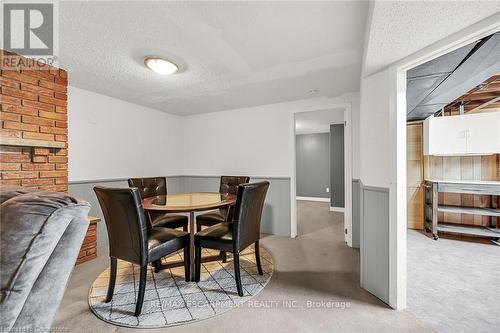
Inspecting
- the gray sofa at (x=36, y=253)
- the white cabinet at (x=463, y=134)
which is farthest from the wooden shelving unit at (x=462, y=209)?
the gray sofa at (x=36, y=253)

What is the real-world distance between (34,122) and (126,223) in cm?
156

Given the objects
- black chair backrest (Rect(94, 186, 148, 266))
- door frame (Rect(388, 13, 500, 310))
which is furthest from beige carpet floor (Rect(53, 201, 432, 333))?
black chair backrest (Rect(94, 186, 148, 266))

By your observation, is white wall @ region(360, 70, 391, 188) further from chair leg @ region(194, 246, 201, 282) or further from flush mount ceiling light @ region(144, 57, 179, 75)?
flush mount ceiling light @ region(144, 57, 179, 75)

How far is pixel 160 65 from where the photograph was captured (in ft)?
6.66

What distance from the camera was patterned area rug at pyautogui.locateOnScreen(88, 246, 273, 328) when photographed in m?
1.58

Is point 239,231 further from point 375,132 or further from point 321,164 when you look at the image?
point 321,164

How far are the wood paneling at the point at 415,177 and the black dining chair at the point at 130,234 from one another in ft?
13.5

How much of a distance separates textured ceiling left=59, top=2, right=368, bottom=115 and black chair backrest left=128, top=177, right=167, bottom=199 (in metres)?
1.23

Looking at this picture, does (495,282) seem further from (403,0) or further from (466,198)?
(403,0)

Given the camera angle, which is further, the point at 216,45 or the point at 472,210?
the point at 472,210

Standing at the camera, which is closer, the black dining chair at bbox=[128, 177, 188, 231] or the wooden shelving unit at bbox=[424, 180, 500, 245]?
the black dining chair at bbox=[128, 177, 188, 231]

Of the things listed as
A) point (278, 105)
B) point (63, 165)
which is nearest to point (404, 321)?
point (278, 105)

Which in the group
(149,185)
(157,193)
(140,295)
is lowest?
(140,295)

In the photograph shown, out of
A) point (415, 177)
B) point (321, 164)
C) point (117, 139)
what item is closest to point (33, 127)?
point (117, 139)
